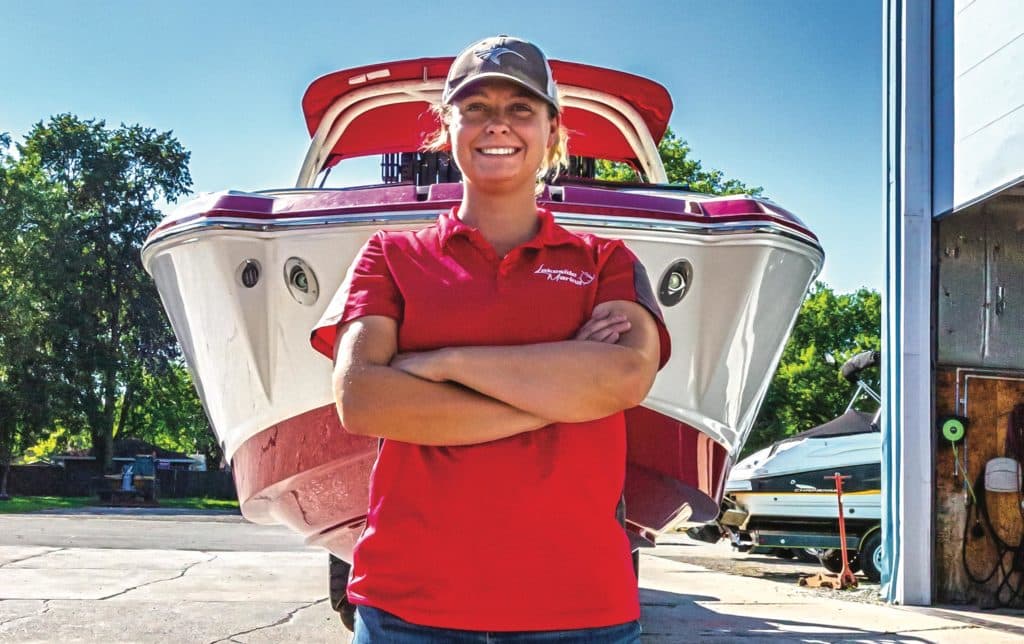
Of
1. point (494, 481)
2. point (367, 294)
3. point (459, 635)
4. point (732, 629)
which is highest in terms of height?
point (367, 294)

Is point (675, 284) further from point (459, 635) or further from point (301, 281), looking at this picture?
point (459, 635)

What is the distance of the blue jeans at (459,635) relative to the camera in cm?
142

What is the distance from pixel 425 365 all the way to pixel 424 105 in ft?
13.4

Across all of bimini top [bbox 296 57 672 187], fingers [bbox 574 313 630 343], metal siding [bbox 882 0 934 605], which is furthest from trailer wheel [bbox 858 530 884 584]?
fingers [bbox 574 313 630 343]

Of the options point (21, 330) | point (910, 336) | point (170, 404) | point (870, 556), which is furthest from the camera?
point (170, 404)

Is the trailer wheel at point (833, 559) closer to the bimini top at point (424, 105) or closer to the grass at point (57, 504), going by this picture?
the bimini top at point (424, 105)

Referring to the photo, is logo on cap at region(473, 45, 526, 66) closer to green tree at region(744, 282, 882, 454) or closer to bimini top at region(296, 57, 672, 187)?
bimini top at region(296, 57, 672, 187)

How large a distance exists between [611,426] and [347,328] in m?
0.42

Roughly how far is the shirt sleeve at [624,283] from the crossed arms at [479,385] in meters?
0.08

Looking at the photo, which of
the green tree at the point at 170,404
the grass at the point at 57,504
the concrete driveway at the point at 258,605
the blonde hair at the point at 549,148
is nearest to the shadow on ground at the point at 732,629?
the concrete driveway at the point at 258,605

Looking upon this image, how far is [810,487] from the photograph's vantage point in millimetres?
9688

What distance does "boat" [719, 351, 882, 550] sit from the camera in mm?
9438

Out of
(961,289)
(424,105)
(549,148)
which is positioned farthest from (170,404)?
(549,148)

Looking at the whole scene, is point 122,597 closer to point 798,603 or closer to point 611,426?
point 798,603
